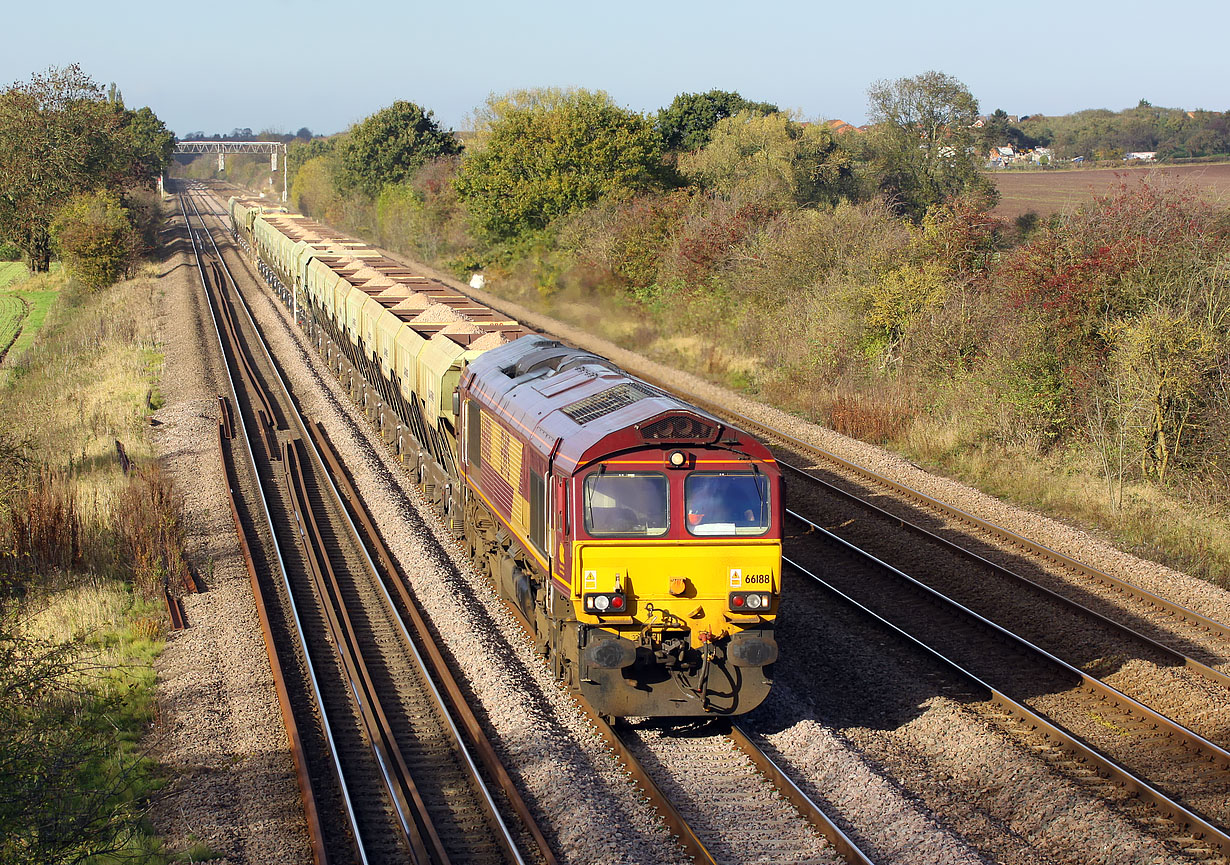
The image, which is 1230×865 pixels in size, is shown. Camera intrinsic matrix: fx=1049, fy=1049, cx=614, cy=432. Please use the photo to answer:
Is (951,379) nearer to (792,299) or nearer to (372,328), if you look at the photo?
(792,299)

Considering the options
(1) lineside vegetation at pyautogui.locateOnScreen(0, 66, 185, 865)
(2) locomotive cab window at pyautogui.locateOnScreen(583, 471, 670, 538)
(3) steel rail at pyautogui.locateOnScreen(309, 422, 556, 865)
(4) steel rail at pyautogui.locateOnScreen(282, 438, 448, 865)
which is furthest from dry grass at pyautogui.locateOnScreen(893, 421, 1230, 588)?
(1) lineside vegetation at pyautogui.locateOnScreen(0, 66, 185, 865)

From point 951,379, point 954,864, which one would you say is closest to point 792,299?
point 951,379

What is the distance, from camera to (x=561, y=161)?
154 ft

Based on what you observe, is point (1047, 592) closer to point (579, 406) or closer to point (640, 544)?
point (640, 544)

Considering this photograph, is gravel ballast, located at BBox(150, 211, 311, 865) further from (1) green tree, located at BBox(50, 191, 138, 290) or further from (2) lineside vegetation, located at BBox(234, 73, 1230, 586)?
(1) green tree, located at BBox(50, 191, 138, 290)

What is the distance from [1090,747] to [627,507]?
17.8 ft

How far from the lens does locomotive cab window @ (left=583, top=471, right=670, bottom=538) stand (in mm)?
10078

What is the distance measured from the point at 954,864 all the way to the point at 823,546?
868cm

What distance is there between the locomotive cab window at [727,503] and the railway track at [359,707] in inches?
121

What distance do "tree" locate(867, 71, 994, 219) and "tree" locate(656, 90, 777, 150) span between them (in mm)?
7695

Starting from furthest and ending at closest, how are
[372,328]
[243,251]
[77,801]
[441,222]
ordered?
[243,251], [441,222], [372,328], [77,801]

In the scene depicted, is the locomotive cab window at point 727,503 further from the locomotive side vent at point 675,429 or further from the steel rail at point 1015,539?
the steel rail at point 1015,539

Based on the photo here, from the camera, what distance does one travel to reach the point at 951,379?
24891mm

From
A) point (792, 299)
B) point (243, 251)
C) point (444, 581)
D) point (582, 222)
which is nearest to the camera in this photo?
point (444, 581)
